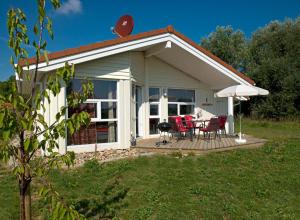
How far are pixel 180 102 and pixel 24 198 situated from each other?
1219cm

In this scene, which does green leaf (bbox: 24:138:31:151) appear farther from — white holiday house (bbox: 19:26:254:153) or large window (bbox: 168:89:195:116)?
large window (bbox: 168:89:195:116)

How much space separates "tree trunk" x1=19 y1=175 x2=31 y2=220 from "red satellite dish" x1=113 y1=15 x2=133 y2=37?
34.7ft

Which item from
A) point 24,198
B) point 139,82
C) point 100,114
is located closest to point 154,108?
point 139,82

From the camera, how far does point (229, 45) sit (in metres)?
36.2

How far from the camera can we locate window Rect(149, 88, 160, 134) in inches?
536

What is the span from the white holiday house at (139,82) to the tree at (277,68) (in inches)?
501

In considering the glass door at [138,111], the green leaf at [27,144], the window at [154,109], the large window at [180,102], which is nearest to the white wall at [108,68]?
the glass door at [138,111]

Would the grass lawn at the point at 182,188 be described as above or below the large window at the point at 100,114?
below

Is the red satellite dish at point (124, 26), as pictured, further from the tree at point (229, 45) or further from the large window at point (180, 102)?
the tree at point (229, 45)

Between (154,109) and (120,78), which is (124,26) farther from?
(154,109)


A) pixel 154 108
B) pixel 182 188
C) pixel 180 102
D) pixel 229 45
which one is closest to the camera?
Answer: pixel 182 188

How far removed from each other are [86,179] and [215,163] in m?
3.66

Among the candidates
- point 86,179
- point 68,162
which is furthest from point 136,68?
point 68,162

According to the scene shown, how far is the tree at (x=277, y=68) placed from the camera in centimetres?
2630
